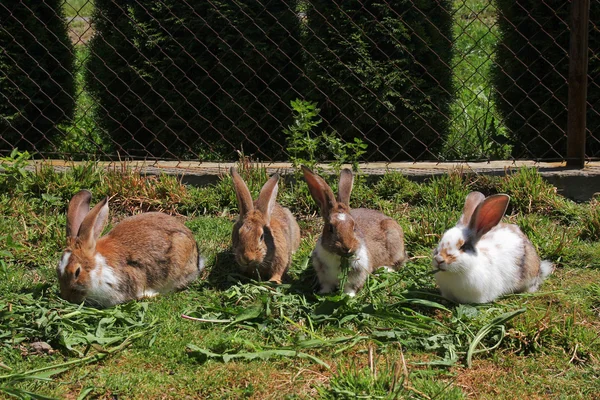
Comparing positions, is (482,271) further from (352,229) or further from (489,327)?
(352,229)

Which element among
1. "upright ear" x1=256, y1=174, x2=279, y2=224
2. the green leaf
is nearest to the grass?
the green leaf

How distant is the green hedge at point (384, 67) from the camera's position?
6.24m

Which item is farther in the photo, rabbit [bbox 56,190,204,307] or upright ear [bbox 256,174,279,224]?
upright ear [bbox 256,174,279,224]

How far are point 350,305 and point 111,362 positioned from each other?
131 cm

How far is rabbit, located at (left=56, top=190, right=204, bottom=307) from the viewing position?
14.4 ft

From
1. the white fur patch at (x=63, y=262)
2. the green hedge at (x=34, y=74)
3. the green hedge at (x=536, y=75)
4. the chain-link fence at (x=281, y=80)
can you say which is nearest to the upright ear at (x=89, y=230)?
the white fur patch at (x=63, y=262)

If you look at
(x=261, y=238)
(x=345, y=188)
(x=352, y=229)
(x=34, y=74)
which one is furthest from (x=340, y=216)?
(x=34, y=74)

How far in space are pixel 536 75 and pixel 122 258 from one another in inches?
146

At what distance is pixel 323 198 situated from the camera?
459cm

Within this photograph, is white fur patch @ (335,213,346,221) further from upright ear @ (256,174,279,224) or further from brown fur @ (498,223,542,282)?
brown fur @ (498,223,542,282)

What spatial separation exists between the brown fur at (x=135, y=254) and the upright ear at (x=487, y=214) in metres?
1.77

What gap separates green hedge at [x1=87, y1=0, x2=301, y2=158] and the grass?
4.90 ft

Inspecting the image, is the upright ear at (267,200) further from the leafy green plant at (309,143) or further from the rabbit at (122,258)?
the leafy green plant at (309,143)

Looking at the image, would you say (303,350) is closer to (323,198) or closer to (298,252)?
(323,198)
